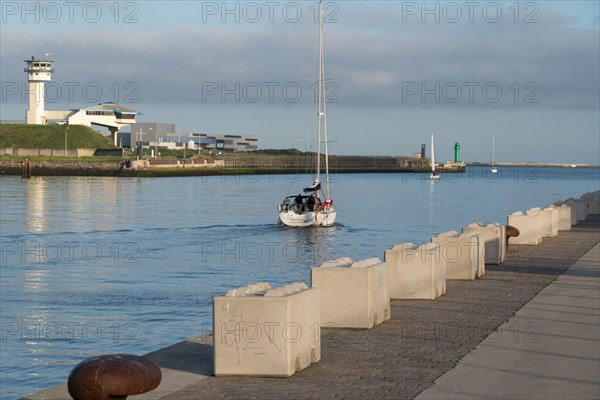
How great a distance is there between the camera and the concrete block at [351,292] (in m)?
14.3

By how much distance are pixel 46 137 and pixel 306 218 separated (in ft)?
411

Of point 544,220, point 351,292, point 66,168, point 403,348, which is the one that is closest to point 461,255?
point 351,292

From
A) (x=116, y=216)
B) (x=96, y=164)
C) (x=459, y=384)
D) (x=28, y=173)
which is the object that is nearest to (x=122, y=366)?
(x=459, y=384)

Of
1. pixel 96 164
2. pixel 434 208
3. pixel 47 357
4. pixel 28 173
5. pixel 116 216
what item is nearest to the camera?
pixel 47 357

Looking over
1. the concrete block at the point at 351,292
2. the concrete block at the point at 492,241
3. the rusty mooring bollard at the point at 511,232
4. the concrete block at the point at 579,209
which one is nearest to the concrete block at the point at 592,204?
the concrete block at the point at 579,209

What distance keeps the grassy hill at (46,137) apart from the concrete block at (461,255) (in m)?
161

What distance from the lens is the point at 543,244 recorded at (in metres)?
30.7

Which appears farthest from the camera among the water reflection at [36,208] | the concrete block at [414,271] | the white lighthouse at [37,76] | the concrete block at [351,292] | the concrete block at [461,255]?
the white lighthouse at [37,76]

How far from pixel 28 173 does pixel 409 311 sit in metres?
134

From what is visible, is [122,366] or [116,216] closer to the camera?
[122,366]

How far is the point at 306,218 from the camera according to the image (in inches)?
2406

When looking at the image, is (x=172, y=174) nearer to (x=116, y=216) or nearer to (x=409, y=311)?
(x=116, y=216)

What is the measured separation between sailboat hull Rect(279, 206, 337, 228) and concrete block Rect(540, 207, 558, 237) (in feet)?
90.4
